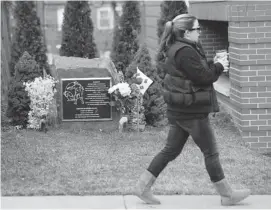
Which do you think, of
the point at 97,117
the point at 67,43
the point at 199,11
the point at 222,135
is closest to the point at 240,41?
the point at 222,135

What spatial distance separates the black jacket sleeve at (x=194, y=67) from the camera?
19.1 feet

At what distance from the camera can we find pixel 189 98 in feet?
19.2

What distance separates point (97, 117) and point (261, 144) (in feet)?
7.96

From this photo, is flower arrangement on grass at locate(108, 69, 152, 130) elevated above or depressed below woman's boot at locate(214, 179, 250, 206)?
above

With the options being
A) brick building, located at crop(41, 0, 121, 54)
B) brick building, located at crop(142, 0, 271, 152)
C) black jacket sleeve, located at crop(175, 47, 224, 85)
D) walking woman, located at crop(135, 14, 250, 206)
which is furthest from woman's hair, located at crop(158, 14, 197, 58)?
brick building, located at crop(41, 0, 121, 54)

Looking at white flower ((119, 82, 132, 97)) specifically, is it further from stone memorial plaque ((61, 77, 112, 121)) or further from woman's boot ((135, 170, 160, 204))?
woman's boot ((135, 170, 160, 204))

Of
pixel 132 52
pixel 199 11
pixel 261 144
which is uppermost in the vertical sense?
pixel 199 11

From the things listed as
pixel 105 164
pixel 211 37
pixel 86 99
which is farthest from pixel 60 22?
pixel 105 164

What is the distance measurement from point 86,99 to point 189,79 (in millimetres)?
3585

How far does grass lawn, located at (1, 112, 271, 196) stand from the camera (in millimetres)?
6676

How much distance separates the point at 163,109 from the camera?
9.66m

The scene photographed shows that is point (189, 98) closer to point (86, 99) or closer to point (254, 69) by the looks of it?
point (254, 69)

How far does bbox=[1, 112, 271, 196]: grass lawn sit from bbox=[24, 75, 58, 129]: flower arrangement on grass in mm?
226

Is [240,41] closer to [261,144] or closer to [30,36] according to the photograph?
[261,144]
